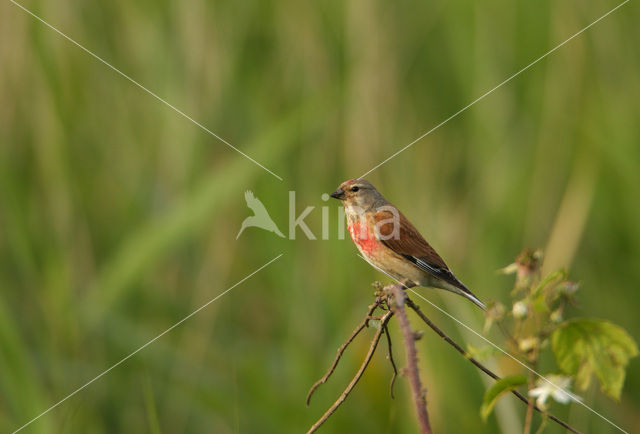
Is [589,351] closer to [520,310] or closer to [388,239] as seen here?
[520,310]

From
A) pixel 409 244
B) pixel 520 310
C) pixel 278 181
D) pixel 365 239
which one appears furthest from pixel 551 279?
pixel 278 181

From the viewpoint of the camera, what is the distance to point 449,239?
4148 millimetres

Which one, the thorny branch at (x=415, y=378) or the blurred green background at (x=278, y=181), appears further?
the blurred green background at (x=278, y=181)

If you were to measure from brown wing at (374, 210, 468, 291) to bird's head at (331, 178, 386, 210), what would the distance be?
5cm

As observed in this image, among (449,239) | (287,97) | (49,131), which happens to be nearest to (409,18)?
(287,97)

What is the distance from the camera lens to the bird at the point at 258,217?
3.70 m

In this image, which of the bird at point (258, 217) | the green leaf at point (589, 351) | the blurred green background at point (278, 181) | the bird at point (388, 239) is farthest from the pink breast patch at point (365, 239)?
the green leaf at point (589, 351)

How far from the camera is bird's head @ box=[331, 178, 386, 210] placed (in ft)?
10.3

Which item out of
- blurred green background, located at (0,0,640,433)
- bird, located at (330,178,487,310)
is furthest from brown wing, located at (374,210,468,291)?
blurred green background, located at (0,0,640,433)

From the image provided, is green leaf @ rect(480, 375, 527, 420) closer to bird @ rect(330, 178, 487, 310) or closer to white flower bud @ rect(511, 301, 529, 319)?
white flower bud @ rect(511, 301, 529, 319)

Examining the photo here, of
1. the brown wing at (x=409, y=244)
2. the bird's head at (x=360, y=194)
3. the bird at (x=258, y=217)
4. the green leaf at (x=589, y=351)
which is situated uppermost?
the bird at (x=258, y=217)

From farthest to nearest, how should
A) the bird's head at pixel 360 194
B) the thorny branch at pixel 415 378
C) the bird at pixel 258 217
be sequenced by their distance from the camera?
1. the bird at pixel 258 217
2. the bird's head at pixel 360 194
3. the thorny branch at pixel 415 378

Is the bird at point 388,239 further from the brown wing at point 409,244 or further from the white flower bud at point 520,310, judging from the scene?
the white flower bud at point 520,310

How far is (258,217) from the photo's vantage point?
381 centimetres
